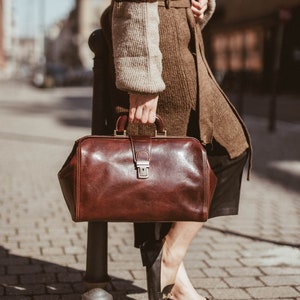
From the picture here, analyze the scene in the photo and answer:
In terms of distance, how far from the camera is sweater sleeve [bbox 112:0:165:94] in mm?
2293

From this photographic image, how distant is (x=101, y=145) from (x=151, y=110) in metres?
0.23

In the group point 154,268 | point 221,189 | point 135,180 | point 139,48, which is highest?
point 139,48

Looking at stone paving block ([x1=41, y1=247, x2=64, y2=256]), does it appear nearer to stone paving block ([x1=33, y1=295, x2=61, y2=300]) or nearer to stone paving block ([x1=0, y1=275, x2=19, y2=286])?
stone paving block ([x1=0, y1=275, x2=19, y2=286])

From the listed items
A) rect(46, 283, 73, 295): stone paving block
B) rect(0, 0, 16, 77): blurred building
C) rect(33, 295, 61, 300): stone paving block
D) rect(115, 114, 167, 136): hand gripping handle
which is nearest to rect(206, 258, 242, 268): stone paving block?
rect(46, 283, 73, 295): stone paving block

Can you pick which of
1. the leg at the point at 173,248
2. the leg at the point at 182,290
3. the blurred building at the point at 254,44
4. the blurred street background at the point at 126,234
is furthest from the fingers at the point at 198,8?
the blurred building at the point at 254,44

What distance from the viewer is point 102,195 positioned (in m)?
2.30

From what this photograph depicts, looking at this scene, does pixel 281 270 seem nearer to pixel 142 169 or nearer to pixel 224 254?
pixel 224 254

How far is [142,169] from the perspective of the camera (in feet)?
7.57

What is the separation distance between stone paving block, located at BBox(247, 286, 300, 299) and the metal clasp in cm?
142

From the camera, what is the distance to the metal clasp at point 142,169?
2.30 meters

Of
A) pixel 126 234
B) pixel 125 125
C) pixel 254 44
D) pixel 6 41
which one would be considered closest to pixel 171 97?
pixel 125 125

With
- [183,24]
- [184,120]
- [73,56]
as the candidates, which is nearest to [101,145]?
[184,120]

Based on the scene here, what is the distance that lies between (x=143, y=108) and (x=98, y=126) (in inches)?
12.6

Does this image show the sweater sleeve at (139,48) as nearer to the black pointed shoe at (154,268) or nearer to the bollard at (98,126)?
the bollard at (98,126)
